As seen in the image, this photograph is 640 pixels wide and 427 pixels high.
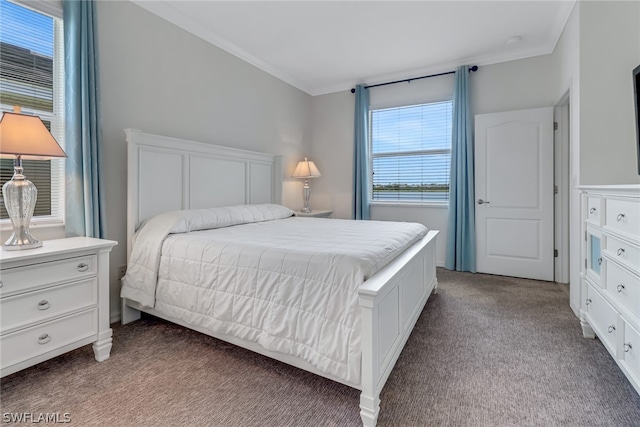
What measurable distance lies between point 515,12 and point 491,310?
259 cm

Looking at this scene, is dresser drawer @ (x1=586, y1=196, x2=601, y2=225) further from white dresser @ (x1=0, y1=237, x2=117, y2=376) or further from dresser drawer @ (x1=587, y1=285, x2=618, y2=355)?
white dresser @ (x1=0, y1=237, x2=117, y2=376)

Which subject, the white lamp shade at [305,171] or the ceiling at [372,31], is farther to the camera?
the white lamp shade at [305,171]

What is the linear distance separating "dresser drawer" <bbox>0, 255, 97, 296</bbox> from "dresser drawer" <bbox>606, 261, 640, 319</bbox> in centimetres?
271

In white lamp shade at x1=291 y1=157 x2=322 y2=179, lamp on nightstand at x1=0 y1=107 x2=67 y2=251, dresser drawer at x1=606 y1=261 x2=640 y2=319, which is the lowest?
dresser drawer at x1=606 y1=261 x2=640 y2=319

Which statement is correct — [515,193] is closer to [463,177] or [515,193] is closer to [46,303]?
[463,177]

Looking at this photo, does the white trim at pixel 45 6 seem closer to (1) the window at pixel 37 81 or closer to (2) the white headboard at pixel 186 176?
(1) the window at pixel 37 81

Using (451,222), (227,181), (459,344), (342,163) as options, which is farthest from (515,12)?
(227,181)

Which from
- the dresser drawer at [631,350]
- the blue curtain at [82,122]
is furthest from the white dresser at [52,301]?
the dresser drawer at [631,350]

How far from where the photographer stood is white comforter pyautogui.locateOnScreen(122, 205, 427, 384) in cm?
141

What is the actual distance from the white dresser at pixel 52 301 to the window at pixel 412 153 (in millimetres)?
3487

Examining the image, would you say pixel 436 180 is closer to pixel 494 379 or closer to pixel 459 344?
pixel 459 344

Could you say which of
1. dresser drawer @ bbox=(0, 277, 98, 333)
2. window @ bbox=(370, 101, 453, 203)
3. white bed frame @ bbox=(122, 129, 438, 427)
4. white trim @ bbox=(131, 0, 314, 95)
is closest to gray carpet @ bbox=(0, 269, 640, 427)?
white bed frame @ bbox=(122, 129, 438, 427)

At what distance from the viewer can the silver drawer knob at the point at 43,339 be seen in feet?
5.13

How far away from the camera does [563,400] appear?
4.81 feet
